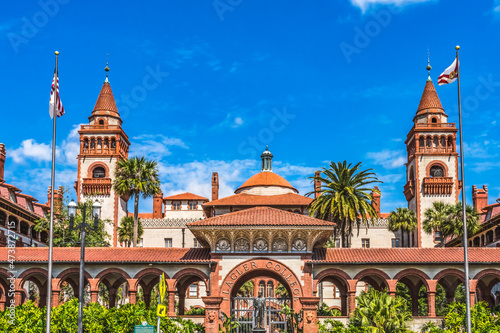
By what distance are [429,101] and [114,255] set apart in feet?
166

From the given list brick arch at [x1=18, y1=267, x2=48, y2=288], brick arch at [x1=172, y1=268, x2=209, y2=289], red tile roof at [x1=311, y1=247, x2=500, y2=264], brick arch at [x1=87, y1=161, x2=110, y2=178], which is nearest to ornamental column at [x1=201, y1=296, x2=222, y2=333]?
brick arch at [x1=172, y1=268, x2=209, y2=289]

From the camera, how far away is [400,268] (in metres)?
40.9

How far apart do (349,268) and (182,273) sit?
10.7 m

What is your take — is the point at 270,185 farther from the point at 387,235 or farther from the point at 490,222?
the point at 490,222

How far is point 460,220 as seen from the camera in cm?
6291

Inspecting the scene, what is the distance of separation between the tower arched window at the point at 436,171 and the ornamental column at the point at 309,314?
43.8 m

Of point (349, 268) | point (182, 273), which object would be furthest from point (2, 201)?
point (349, 268)

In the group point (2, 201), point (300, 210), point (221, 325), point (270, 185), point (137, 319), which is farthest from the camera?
point (270, 185)

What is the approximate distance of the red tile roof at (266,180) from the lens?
81562 mm

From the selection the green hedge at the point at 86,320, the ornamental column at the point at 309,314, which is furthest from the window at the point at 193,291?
the green hedge at the point at 86,320

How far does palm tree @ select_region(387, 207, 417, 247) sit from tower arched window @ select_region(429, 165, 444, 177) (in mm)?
5208

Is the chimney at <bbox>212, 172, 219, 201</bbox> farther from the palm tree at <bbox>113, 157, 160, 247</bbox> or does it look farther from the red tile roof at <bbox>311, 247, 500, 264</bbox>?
the red tile roof at <bbox>311, 247, 500, 264</bbox>

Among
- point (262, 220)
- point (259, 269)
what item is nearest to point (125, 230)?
point (259, 269)

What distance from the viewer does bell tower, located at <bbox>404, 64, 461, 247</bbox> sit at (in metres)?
76.4
